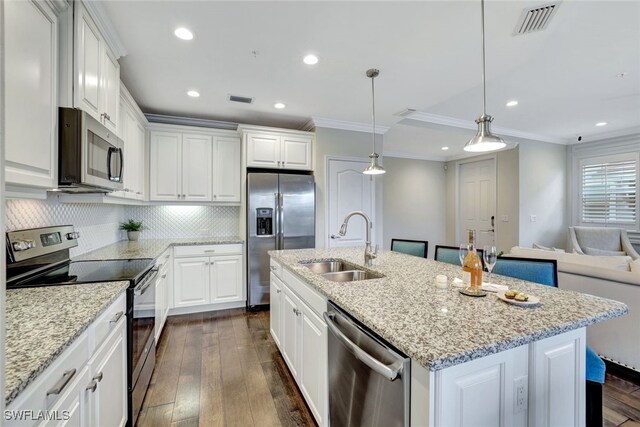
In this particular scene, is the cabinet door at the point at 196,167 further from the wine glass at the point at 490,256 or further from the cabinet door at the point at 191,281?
the wine glass at the point at 490,256

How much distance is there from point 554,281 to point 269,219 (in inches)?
114

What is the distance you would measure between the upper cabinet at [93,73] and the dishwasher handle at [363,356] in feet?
5.94

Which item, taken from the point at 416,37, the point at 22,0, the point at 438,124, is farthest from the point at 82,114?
the point at 438,124

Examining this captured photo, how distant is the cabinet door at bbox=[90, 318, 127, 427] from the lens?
1223 millimetres

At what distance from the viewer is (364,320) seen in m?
1.11

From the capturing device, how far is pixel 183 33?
2.06m

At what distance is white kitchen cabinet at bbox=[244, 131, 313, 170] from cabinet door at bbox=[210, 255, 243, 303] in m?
1.28

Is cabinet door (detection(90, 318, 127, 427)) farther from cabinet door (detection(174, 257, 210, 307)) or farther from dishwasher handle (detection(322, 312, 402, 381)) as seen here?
cabinet door (detection(174, 257, 210, 307))

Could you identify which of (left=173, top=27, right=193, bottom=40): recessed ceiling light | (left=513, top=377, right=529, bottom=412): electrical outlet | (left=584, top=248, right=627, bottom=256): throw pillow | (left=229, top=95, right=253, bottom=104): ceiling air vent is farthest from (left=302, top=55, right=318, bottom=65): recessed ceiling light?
(left=584, top=248, right=627, bottom=256): throw pillow

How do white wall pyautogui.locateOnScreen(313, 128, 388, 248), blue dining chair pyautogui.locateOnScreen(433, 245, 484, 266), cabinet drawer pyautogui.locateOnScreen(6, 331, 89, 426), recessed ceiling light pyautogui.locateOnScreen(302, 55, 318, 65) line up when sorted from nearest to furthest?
1. cabinet drawer pyautogui.locateOnScreen(6, 331, 89, 426)
2. recessed ceiling light pyautogui.locateOnScreen(302, 55, 318, 65)
3. blue dining chair pyautogui.locateOnScreen(433, 245, 484, 266)
4. white wall pyautogui.locateOnScreen(313, 128, 388, 248)

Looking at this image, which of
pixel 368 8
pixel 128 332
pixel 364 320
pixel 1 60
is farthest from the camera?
pixel 368 8

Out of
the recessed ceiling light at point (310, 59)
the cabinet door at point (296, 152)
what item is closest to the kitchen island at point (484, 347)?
the recessed ceiling light at point (310, 59)

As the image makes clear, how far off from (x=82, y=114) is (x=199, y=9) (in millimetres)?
972

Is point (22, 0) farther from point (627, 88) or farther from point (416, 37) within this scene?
point (627, 88)
